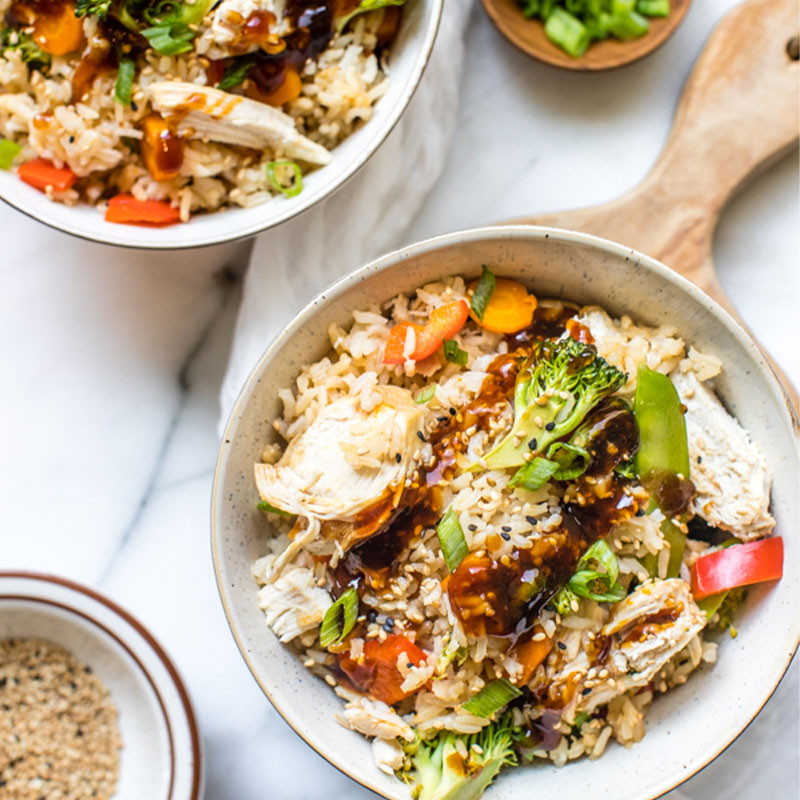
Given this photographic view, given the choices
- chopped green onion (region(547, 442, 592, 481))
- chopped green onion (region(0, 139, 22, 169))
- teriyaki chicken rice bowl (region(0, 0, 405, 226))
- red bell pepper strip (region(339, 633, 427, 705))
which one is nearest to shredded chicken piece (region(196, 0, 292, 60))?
teriyaki chicken rice bowl (region(0, 0, 405, 226))

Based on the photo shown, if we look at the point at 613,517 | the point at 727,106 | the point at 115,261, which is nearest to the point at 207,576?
the point at 115,261

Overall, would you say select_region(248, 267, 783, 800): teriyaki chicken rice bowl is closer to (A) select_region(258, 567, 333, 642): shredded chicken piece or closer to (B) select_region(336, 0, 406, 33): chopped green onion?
(A) select_region(258, 567, 333, 642): shredded chicken piece

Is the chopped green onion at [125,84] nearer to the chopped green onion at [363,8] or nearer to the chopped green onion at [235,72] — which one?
the chopped green onion at [235,72]

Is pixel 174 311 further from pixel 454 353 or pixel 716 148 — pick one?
pixel 716 148

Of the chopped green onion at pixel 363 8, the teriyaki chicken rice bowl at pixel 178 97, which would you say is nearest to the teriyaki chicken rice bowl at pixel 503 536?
the teriyaki chicken rice bowl at pixel 178 97

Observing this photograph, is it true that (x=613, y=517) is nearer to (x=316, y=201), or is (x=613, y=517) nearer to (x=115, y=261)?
(x=316, y=201)
